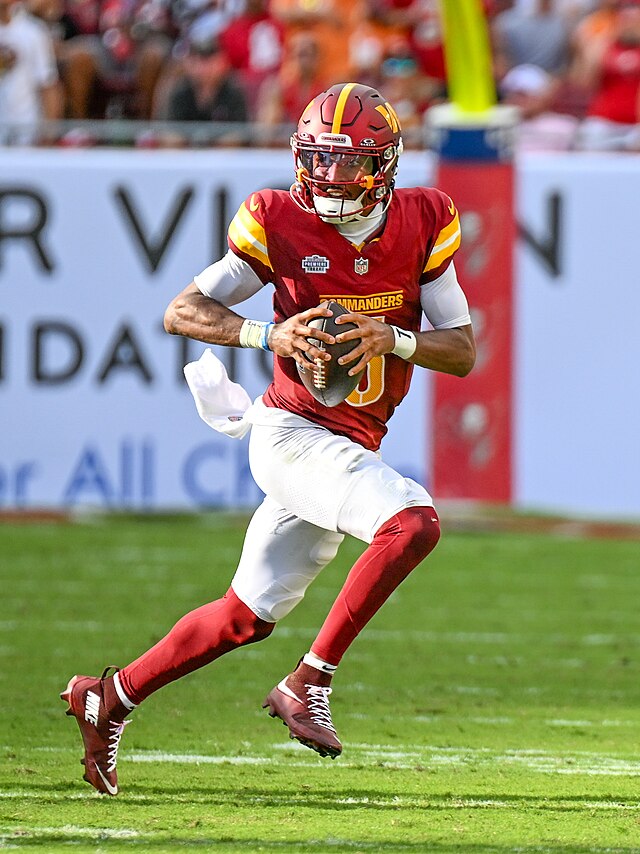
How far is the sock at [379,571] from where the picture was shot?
4035mm

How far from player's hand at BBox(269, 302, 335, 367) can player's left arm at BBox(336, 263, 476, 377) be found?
0.05m

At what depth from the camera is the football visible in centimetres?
409

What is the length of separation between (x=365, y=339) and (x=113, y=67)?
24.6 ft

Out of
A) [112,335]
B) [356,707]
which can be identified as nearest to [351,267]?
[356,707]

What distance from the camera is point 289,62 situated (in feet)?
35.4

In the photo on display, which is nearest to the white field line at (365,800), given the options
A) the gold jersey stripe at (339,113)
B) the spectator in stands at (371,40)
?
the gold jersey stripe at (339,113)

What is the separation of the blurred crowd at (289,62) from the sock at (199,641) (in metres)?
5.89

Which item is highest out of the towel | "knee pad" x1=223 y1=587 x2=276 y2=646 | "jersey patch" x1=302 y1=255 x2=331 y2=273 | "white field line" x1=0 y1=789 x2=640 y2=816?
"jersey patch" x1=302 y1=255 x2=331 y2=273

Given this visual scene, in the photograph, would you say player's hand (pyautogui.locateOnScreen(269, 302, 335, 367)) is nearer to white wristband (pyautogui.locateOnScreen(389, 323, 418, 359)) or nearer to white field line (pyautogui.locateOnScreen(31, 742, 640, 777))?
white wristband (pyautogui.locateOnScreen(389, 323, 418, 359))

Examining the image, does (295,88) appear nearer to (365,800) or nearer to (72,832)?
(365,800)

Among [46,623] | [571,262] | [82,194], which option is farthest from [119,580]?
[571,262]

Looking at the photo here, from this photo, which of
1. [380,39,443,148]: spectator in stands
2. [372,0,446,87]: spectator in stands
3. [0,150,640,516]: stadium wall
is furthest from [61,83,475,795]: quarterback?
[372,0,446,87]: spectator in stands

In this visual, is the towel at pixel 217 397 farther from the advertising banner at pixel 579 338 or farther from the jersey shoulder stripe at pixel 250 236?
the advertising banner at pixel 579 338

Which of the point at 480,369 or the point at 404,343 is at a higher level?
the point at 404,343
